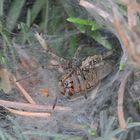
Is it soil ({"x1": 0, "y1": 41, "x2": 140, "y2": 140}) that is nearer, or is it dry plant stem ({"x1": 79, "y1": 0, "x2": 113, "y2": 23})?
dry plant stem ({"x1": 79, "y1": 0, "x2": 113, "y2": 23})

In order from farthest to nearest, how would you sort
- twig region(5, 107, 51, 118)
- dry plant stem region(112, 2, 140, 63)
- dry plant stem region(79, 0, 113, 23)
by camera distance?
twig region(5, 107, 51, 118) → dry plant stem region(79, 0, 113, 23) → dry plant stem region(112, 2, 140, 63)

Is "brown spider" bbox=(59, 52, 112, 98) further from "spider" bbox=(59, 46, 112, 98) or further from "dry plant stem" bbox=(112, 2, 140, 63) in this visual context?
"dry plant stem" bbox=(112, 2, 140, 63)

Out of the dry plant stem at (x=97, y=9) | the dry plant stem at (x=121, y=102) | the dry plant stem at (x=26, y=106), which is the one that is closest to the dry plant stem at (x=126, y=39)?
the dry plant stem at (x=97, y=9)

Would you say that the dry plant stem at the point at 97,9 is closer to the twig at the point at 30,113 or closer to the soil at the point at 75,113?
the soil at the point at 75,113

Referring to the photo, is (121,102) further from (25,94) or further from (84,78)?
(25,94)

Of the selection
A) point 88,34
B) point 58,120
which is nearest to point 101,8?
point 88,34

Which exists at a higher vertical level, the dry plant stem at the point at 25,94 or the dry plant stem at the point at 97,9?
the dry plant stem at the point at 97,9

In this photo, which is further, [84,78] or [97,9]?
[84,78]

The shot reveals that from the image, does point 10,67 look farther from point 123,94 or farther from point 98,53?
point 123,94

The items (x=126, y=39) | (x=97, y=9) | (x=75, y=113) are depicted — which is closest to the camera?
(x=126, y=39)

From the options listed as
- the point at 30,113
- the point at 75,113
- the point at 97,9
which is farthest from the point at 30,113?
the point at 97,9

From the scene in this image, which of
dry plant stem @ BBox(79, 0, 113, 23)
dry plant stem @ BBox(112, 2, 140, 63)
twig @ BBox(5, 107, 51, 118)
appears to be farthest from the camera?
twig @ BBox(5, 107, 51, 118)

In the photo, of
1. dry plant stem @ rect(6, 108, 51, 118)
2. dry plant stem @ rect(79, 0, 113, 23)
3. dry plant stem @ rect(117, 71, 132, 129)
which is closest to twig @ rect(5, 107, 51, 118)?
dry plant stem @ rect(6, 108, 51, 118)
